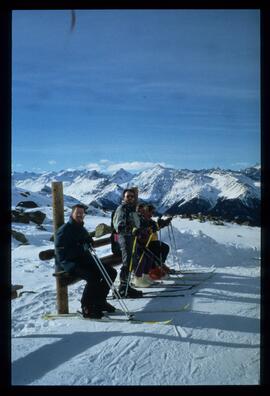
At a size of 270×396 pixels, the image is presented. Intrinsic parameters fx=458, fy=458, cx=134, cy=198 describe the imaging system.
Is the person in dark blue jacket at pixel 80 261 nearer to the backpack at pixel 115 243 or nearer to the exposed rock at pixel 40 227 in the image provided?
the backpack at pixel 115 243

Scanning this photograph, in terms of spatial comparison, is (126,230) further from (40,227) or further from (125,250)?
(40,227)

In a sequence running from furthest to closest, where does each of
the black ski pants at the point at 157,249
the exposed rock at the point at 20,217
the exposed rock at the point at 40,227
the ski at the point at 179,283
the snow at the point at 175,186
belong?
the exposed rock at the point at 20,217
the exposed rock at the point at 40,227
the snow at the point at 175,186
the black ski pants at the point at 157,249
the ski at the point at 179,283

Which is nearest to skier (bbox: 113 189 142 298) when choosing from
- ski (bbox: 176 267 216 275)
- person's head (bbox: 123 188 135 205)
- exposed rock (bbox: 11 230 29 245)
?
person's head (bbox: 123 188 135 205)

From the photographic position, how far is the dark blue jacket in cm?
572

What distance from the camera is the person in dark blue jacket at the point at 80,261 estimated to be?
573 centimetres

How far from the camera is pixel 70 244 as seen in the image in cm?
577

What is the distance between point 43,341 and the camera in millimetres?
4828

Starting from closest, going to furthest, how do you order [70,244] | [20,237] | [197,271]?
1. [70,244]
2. [197,271]
3. [20,237]

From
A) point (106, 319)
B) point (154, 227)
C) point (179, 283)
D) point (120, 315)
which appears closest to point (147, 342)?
point (106, 319)

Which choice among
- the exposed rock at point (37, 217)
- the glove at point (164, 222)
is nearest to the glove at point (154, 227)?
the glove at point (164, 222)

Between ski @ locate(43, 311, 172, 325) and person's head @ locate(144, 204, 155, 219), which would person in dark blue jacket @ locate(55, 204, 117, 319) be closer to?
ski @ locate(43, 311, 172, 325)

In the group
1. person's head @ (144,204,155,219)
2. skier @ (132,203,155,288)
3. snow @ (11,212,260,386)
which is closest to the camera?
snow @ (11,212,260,386)

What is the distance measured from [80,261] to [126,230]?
1.24 m
